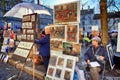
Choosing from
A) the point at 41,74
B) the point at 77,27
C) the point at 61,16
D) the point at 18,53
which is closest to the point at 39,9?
the point at 18,53

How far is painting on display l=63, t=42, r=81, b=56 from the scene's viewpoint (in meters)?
6.06

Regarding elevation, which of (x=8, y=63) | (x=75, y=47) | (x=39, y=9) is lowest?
(x=8, y=63)

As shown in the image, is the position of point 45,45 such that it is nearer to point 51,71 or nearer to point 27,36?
point 27,36

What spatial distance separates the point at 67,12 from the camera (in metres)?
6.34

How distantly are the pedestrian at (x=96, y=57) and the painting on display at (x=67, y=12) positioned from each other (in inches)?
38.6

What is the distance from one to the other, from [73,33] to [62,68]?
36.2 inches

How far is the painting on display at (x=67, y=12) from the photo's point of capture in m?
6.06

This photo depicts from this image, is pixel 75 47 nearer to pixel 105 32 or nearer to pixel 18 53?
pixel 18 53

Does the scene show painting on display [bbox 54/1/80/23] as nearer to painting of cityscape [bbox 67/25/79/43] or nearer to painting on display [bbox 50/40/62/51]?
painting of cityscape [bbox 67/25/79/43]

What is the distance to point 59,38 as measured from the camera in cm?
665

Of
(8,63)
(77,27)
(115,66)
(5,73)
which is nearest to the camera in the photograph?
(77,27)

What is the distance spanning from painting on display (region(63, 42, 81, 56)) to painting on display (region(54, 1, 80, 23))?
0.57 meters

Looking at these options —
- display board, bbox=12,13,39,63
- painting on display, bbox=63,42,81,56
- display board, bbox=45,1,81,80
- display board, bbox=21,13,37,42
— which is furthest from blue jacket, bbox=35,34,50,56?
painting on display, bbox=63,42,81,56

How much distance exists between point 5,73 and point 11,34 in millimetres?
3689
